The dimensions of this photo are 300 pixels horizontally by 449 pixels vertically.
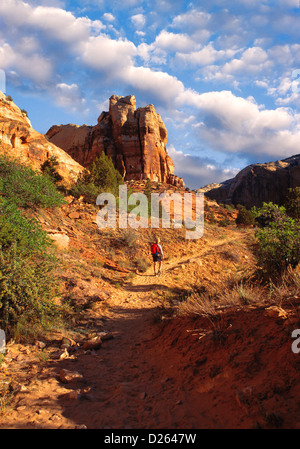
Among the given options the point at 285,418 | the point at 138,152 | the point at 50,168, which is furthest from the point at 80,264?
the point at 138,152

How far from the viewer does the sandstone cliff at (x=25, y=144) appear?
2246 cm

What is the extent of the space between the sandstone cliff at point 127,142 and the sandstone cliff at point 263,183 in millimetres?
25364

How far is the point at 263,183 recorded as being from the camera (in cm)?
6644

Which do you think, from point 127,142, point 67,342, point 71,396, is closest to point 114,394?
point 71,396

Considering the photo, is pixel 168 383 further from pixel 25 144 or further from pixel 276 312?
pixel 25 144

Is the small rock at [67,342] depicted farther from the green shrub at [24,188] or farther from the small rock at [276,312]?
the green shrub at [24,188]

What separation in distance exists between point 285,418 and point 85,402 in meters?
2.30

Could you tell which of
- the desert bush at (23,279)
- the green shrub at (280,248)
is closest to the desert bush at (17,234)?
the desert bush at (23,279)

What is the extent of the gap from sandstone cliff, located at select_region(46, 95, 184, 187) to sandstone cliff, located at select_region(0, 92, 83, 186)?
24.1 metres

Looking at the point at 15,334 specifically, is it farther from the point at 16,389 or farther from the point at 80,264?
the point at 80,264

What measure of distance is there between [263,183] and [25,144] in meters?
60.5

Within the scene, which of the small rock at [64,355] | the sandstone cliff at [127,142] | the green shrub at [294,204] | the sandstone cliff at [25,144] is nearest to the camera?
the small rock at [64,355]

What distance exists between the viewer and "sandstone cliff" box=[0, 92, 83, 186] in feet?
73.7
